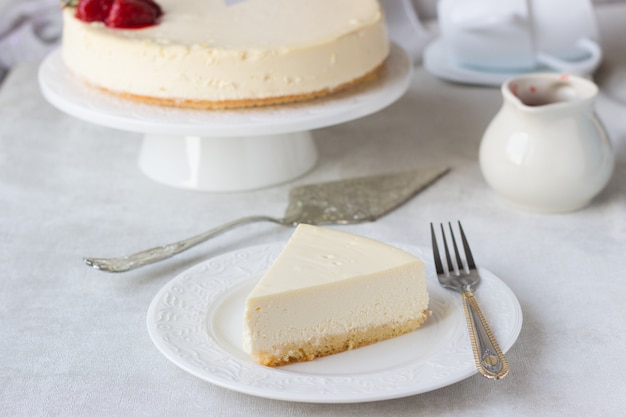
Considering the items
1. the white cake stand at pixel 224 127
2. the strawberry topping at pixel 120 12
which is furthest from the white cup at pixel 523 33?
the strawberry topping at pixel 120 12

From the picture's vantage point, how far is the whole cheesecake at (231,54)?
1.31 metres

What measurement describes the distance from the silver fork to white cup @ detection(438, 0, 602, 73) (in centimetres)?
80

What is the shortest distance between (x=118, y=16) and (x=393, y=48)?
1.71ft

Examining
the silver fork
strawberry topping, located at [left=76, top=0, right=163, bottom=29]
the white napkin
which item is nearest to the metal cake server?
the silver fork

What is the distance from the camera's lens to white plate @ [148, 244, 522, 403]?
85 centimetres

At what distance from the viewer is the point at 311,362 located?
0.94 m

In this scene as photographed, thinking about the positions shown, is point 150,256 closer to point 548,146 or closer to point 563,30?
point 548,146

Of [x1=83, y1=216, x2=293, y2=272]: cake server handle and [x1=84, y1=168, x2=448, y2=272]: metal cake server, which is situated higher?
[x1=83, y1=216, x2=293, y2=272]: cake server handle

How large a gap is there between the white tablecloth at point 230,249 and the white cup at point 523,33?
0.28ft

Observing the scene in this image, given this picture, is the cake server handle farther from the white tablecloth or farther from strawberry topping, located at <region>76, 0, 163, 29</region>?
strawberry topping, located at <region>76, 0, 163, 29</region>

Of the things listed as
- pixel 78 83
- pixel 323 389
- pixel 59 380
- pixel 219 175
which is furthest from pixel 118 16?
pixel 323 389

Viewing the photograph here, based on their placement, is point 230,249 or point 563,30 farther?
point 563,30

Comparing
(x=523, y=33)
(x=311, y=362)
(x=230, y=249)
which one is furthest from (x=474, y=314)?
(x=523, y=33)

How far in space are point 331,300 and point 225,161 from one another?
558 mm
